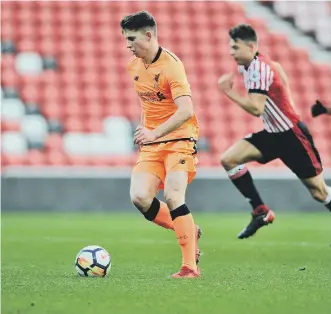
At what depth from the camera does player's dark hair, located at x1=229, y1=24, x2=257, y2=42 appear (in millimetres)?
7832

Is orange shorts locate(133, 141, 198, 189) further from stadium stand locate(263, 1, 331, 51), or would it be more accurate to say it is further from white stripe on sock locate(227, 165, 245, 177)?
stadium stand locate(263, 1, 331, 51)

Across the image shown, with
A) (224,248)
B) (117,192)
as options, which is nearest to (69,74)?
(117,192)

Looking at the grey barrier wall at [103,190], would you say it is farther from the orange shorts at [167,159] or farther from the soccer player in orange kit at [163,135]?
the orange shorts at [167,159]

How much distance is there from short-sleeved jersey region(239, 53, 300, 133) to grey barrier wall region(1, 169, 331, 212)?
20.2 feet

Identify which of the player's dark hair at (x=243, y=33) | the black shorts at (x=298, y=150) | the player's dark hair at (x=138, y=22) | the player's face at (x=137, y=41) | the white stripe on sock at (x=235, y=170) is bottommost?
the white stripe on sock at (x=235, y=170)

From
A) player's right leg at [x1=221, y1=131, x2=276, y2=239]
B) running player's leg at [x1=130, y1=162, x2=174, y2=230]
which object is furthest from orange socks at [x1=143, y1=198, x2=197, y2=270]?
player's right leg at [x1=221, y1=131, x2=276, y2=239]

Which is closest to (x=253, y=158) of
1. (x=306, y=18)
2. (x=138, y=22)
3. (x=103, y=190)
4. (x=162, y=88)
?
(x=162, y=88)

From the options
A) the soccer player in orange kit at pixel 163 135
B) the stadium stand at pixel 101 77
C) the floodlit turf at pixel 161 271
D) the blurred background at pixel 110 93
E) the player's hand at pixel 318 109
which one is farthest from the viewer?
the stadium stand at pixel 101 77

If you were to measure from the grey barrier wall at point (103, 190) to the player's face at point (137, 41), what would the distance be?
27.1ft

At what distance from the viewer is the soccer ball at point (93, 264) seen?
20.0 feet

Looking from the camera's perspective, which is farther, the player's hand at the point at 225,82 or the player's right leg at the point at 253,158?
the player's right leg at the point at 253,158

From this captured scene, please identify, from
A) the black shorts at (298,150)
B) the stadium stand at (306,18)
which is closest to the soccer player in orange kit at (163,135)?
the black shorts at (298,150)

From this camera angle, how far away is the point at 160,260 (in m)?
7.55

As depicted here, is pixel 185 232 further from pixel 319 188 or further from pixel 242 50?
pixel 319 188
